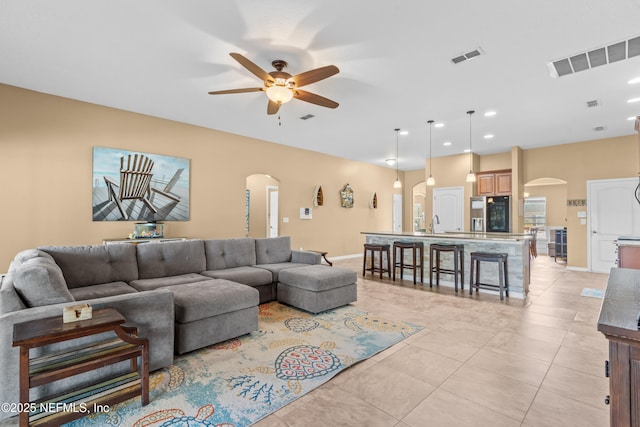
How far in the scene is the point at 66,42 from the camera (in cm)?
299

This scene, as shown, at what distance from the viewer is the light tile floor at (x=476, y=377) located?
1.83 metres

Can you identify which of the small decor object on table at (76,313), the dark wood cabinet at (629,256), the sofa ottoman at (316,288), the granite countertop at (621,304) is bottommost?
the sofa ottoman at (316,288)

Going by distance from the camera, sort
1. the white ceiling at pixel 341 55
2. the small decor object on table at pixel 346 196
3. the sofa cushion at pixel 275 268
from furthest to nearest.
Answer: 1. the small decor object on table at pixel 346 196
2. the sofa cushion at pixel 275 268
3. the white ceiling at pixel 341 55

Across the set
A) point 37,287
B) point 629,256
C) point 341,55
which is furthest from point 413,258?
point 37,287

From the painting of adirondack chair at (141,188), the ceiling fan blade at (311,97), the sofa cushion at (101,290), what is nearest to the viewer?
the sofa cushion at (101,290)

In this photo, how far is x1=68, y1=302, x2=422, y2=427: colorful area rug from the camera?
6.00ft

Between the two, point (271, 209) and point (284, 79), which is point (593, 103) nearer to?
point (284, 79)

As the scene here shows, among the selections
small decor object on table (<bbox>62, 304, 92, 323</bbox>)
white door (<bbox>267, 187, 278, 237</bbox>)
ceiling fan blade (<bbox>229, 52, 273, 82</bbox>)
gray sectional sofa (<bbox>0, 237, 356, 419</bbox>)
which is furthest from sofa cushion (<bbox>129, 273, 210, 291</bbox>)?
white door (<bbox>267, 187, 278, 237</bbox>)

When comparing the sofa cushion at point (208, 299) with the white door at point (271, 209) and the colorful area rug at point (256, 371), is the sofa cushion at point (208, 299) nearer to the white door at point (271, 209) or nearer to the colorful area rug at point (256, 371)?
the colorful area rug at point (256, 371)

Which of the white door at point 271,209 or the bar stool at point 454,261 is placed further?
the white door at point 271,209

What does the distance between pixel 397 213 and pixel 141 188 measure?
813 cm

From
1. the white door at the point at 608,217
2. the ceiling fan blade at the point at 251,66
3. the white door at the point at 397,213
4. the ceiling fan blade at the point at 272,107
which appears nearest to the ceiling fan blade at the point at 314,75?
the ceiling fan blade at the point at 251,66

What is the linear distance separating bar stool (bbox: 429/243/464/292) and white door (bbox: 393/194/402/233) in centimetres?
508

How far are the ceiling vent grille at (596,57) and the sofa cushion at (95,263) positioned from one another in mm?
5388
